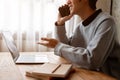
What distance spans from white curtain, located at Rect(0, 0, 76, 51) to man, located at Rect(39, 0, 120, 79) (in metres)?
0.78

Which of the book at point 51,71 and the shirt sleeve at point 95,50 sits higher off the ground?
the shirt sleeve at point 95,50

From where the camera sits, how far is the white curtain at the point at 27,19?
2.58 meters

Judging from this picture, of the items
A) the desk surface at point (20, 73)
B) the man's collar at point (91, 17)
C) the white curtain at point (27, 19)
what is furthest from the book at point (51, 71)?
the white curtain at point (27, 19)

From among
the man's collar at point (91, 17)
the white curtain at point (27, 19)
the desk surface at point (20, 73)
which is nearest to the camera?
the desk surface at point (20, 73)

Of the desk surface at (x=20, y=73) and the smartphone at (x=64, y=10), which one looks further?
the smartphone at (x=64, y=10)

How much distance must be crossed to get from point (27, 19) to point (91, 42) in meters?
1.30

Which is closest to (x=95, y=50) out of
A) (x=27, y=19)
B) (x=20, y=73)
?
(x=20, y=73)

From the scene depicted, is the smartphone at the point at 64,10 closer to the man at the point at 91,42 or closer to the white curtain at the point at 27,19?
the man at the point at 91,42

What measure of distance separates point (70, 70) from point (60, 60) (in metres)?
0.33

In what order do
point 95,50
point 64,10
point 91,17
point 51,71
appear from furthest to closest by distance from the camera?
point 64,10
point 91,17
point 95,50
point 51,71

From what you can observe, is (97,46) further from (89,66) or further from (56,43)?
(56,43)

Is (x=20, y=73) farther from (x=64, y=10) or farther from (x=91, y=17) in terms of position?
(x=64, y=10)

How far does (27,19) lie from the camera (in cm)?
262

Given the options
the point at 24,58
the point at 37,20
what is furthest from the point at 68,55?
the point at 37,20
